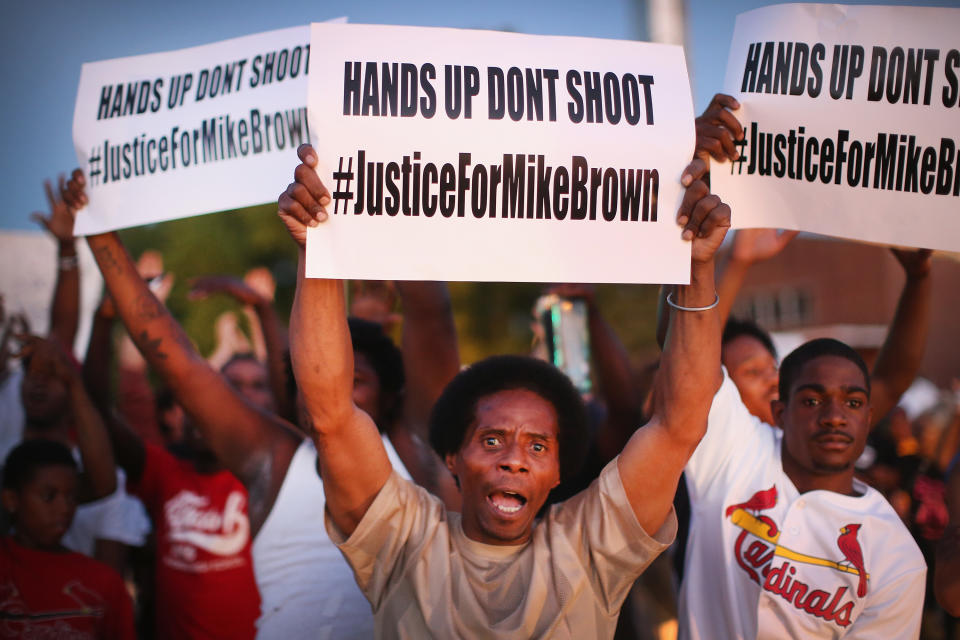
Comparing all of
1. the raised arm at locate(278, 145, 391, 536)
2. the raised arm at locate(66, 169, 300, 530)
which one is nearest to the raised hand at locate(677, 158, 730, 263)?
the raised arm at locate(278, 145, 391, 536)

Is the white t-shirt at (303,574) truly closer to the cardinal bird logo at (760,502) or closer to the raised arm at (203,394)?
the raised arm at (203,394)

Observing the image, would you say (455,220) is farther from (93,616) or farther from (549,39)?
(93,616)

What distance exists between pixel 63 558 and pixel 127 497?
120 cm

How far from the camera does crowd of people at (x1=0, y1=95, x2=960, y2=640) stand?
2.23 meters

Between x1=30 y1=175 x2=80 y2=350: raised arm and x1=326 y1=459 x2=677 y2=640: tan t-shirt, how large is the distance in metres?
1.99

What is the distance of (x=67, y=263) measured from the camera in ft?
13.2

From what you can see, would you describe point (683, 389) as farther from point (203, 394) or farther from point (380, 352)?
point (203, 394)

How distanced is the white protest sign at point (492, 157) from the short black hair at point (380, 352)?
41.0 inches

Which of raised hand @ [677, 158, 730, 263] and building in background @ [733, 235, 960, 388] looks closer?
raised hand @ [677, 158, 730, 263]

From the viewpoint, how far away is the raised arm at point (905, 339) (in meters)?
3.33

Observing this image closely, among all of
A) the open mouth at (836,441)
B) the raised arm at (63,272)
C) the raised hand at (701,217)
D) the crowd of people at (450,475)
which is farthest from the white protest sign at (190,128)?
the open mouth at (836,441)

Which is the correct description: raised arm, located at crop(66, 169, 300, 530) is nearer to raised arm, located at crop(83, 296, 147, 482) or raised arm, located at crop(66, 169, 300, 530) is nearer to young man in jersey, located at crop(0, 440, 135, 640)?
young man in jersey, located at crop(0, 440, 135, 640)

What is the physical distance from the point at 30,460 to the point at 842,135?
3.39 metres

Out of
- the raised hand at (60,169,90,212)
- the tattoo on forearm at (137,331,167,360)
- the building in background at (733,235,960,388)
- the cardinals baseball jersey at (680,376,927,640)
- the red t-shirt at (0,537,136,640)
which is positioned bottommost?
the red t-shirt at (0,537,136,640)
